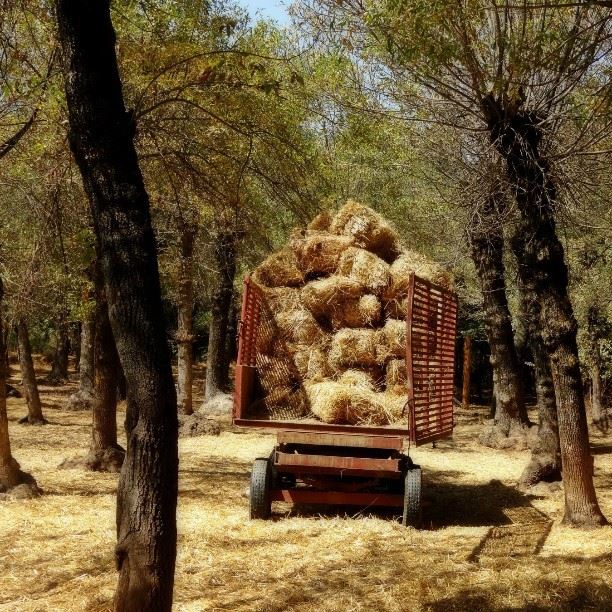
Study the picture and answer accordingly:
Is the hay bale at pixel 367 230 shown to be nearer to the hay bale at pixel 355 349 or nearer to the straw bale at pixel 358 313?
the straw bale at pixel 358 313

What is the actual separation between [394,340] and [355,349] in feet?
1.65

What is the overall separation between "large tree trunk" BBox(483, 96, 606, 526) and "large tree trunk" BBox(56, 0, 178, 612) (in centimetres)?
560

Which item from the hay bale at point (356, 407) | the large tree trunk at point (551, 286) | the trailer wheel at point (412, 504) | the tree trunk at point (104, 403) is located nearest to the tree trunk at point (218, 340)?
the tree trunk at point (104, 403)

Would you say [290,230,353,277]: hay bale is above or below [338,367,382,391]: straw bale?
above

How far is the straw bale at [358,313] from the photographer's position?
9508mm

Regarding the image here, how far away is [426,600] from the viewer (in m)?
5.97

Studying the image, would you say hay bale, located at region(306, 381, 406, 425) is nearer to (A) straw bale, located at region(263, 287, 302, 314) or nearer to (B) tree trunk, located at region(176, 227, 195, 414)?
(A) straw bale, located at region(263, 287, 302, 314)

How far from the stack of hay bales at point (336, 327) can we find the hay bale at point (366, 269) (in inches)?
0.5

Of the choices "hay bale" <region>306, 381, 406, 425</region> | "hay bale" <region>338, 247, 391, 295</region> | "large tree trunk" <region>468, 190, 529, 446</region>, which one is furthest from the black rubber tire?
"large tree trunk" <region>468, 190, 529, 446</region>

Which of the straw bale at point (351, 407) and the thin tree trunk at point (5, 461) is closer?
the straw bale at point (351, 407)

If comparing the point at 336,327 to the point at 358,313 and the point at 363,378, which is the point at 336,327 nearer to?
the point at 358,313

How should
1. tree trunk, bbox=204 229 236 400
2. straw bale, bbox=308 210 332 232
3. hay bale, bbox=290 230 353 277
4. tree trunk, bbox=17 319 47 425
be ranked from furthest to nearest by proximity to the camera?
tree trunk, bbox=204 229 236 400 < tree trunk, bbox=17 319 47 425 < straw bale, bbox=308 210 332 232 < hay bale, bbox=290 230 353 277

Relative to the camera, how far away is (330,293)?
9.51 meters

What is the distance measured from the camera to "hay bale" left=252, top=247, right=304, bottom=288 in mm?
10000
